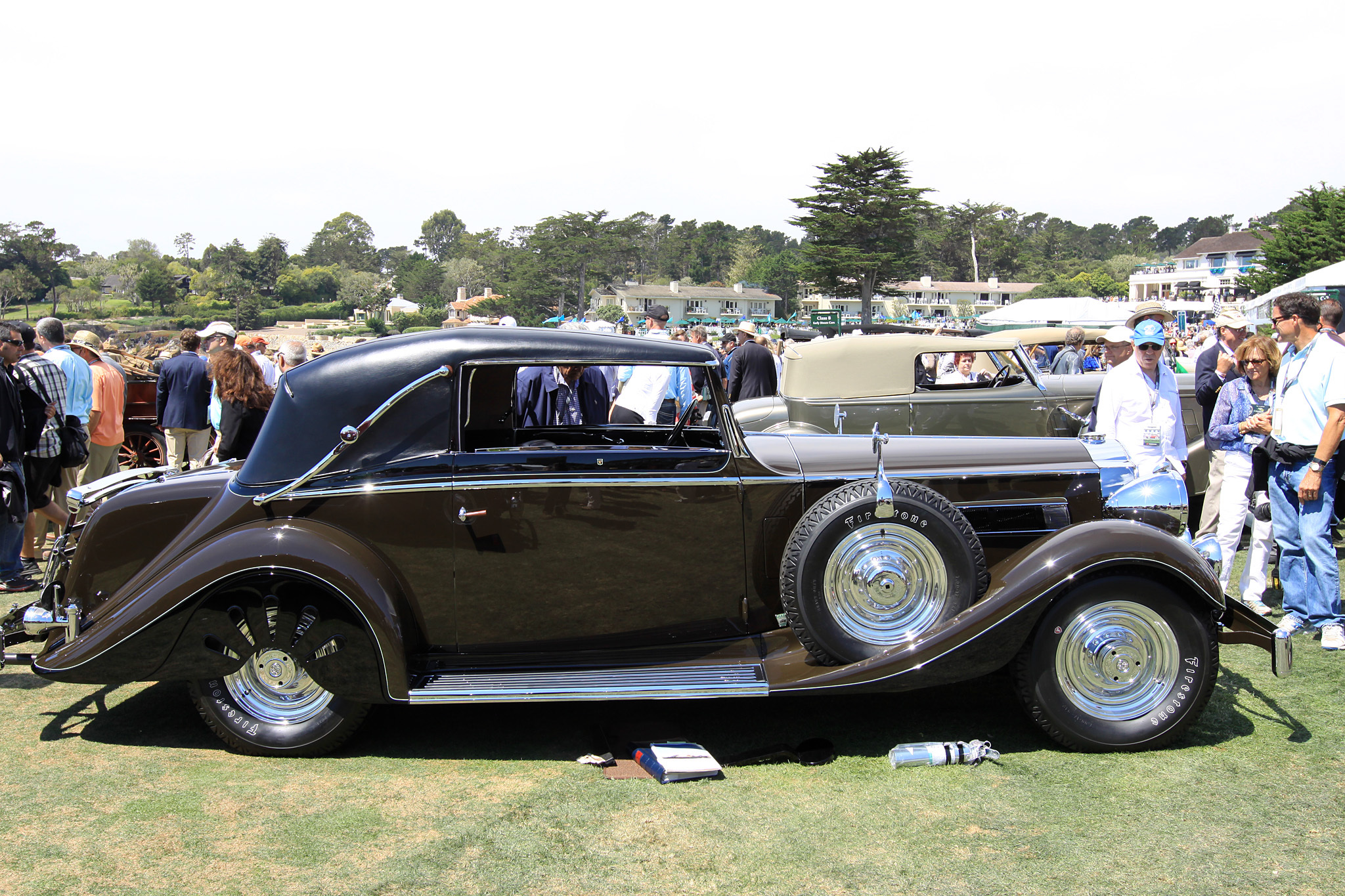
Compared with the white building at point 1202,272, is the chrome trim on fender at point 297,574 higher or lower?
lower

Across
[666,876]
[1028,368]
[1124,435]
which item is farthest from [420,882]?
[1028,368]

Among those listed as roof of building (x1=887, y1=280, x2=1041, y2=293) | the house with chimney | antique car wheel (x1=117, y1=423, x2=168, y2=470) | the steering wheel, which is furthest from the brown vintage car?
roof of building (x1=887, y1=280, x2=1041, y2=293)

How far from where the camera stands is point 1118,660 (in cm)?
368

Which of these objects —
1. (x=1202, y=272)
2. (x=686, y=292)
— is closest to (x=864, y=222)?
(x=686, y=292)

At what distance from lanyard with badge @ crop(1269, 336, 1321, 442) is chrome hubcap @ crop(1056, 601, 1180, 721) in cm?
203

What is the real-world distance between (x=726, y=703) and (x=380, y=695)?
1687 millimetres

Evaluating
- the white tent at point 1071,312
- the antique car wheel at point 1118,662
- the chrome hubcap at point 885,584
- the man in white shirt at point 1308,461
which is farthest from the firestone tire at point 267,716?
the white tent at point 1071,312

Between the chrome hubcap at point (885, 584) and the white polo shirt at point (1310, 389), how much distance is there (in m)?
2.64

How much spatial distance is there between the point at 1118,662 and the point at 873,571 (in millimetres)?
1114

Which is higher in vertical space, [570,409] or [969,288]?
[969,288]

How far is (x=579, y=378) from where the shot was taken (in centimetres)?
688

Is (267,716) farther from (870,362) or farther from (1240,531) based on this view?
(870,362)

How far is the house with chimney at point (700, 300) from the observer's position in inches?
3440

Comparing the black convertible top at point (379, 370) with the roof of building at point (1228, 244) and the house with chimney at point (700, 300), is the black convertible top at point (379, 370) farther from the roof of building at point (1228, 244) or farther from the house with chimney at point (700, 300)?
the roof of building at point (1228, 244)
